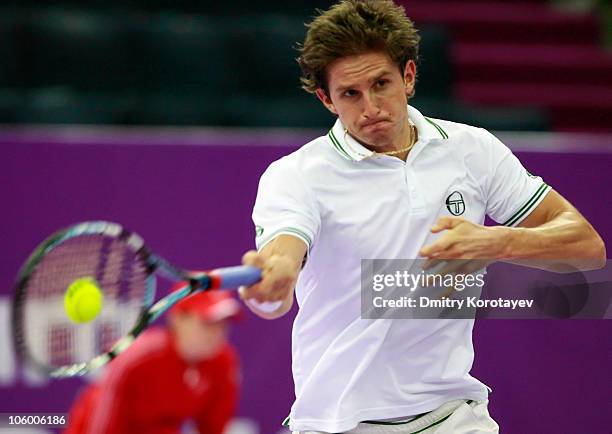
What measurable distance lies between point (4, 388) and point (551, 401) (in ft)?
6.28

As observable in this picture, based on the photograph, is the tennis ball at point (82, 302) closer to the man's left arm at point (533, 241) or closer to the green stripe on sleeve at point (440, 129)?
the man's left arm at point (533, 241)

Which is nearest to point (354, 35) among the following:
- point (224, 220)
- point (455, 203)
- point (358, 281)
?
point (455, 203)

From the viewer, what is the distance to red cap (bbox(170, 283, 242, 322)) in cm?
256

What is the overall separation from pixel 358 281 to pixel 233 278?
1.40 ft

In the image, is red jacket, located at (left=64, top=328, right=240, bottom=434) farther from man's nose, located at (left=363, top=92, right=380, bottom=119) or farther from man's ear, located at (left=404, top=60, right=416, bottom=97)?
man's ear, located at (left=404, top=60, right=416, bottom=97)

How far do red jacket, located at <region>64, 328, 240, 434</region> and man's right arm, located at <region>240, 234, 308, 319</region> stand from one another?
1.29 feet

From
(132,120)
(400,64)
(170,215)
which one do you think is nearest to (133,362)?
(400,64)

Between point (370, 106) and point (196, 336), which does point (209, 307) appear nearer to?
point (196, 336)

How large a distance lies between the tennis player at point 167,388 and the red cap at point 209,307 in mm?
71

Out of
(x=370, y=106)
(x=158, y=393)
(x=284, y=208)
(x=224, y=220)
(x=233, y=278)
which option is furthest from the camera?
(x=224, y=220)

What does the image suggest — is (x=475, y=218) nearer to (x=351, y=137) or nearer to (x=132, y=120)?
(x=351, y=137)

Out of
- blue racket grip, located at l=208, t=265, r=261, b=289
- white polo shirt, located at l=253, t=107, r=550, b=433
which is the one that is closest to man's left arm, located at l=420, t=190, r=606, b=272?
white polo shirt, located at l=253, t=107, r=550, b=433

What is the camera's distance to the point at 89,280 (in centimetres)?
245

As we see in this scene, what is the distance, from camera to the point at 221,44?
226 inches
